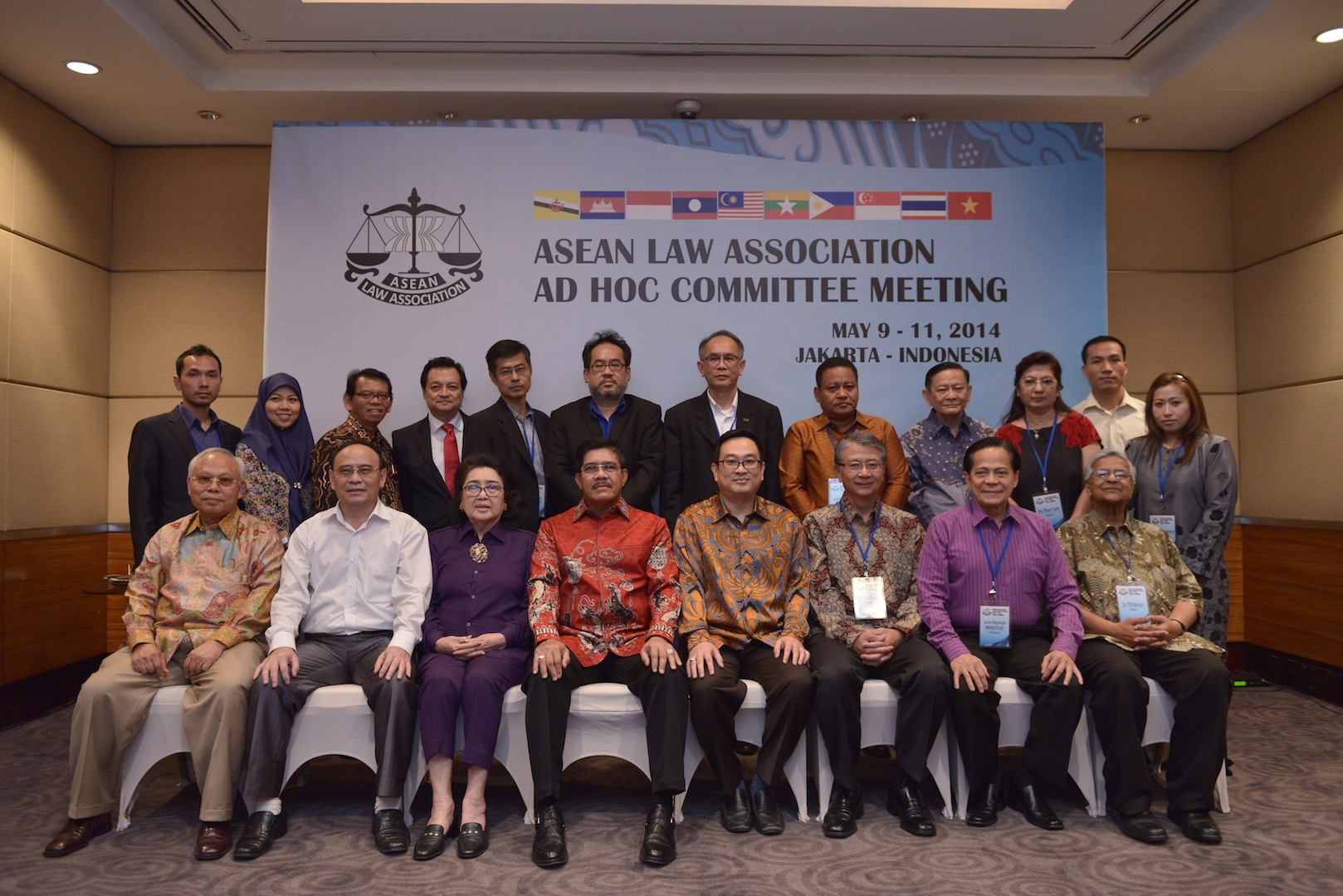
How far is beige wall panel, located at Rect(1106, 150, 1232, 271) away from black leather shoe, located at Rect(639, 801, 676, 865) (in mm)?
4642

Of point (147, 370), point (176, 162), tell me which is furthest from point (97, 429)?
point (176, 162)

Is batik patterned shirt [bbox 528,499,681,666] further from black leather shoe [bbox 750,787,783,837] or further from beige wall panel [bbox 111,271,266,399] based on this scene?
beige wall panel [bbox 111,271,266,399]

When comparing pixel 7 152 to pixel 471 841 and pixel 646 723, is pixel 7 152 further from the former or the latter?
pixel 646 723

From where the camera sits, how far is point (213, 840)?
106 inches

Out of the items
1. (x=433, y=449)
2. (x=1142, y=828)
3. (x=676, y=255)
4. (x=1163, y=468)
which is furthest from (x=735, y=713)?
(x=676, y=255)

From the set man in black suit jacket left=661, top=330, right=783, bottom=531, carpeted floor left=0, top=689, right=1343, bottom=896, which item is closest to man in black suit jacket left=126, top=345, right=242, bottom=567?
carpeted floor left=0, top=689, right=1343, bottom=896

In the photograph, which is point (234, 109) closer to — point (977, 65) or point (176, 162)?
point (176, 162)

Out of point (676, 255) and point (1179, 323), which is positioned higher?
point (676, 255)

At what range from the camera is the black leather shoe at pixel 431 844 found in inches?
105

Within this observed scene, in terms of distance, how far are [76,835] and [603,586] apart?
1832 millimetres

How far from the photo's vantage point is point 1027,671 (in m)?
3.00

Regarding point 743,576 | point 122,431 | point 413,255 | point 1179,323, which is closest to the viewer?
point 743,576

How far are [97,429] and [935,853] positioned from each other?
5.20m

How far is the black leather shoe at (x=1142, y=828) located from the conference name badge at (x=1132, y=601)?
65cm
